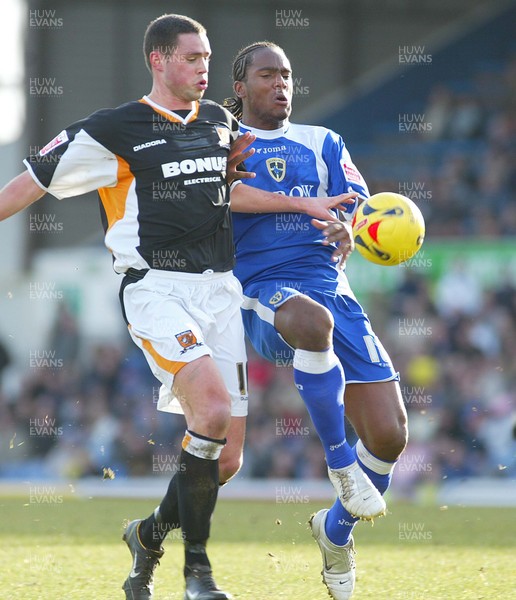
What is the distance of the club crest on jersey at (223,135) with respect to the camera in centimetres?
550

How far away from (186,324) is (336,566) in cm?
165

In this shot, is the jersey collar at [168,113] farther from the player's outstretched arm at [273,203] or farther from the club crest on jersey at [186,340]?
the club crest on jersey at [186,340]

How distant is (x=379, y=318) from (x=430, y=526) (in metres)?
6.45

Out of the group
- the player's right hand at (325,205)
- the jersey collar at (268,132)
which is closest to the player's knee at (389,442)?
the player's right hand at (325,205)

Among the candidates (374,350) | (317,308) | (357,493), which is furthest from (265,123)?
(357,493)

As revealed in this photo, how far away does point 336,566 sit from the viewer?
5746 millimetres

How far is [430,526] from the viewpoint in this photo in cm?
895

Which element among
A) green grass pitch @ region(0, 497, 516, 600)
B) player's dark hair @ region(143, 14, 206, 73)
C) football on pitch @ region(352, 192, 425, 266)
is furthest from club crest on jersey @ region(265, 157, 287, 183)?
green grass pitch @ region(0, 497, 516, 600)

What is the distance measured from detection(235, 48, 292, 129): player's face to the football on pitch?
789 millimetres

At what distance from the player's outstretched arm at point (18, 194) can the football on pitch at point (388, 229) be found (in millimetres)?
1727

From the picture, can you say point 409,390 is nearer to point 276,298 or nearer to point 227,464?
point 276,298

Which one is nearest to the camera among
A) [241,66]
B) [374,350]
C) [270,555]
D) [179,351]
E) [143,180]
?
[179,351]

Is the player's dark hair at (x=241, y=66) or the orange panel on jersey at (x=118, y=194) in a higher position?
the player's dark hair at (x=241, y=66)

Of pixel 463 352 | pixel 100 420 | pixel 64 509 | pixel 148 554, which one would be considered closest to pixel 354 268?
pixel 463 352
